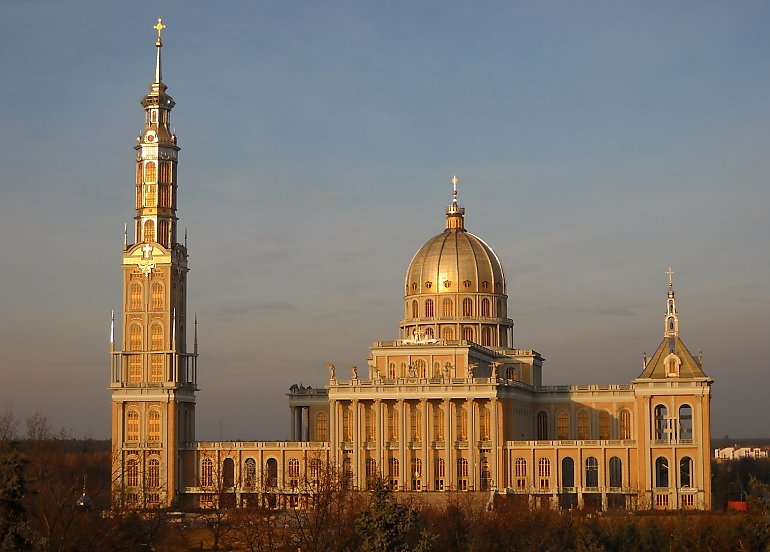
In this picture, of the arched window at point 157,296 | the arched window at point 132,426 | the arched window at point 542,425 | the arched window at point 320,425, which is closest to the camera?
the arched window at point 157,296

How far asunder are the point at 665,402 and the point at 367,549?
253 feet

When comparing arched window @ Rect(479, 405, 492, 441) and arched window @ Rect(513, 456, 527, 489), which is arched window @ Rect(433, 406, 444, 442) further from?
arched window @ Rect(513, 456, 527, 489)

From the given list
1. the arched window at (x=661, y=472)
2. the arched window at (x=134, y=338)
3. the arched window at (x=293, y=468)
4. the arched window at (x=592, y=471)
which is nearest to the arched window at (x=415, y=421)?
the arched window at (x=293, y=468)

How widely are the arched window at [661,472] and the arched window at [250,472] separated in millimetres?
37391

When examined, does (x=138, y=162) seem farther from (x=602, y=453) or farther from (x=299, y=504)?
(x=602, y=453)

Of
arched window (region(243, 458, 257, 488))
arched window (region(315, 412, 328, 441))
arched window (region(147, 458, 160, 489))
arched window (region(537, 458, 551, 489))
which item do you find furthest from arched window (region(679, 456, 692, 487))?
arched window (region(147, 458, 160, 489))

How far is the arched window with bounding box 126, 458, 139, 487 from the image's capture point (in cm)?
16388

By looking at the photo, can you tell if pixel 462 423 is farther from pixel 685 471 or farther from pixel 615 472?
pixel 685 471

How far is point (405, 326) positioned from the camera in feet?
584

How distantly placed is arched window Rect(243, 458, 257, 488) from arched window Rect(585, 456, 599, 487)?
31.4 m

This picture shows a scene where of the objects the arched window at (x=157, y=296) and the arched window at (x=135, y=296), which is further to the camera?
the arched window at (x=135, y=296)

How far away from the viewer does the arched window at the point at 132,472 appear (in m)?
164

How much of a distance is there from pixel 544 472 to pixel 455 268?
27639 millimetres

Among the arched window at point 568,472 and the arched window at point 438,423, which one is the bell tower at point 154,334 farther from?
the arched window at point 568,472
